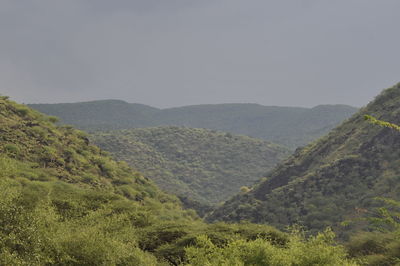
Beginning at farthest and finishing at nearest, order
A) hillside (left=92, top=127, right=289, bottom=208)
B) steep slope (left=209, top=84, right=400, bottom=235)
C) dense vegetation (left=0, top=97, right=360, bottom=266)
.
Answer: hillside (left=92, top=127, right=289, bottom=208), steep slope (left=209, top=84, right=400, bottom=235), dense vegetation (left=0, top=97, right=360, bottom=266)

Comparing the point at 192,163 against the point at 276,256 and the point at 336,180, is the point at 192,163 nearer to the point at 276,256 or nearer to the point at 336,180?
the point at 336,180

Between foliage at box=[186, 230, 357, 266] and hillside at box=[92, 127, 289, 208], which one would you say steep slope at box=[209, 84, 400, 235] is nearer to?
foliage at box=[186, 230, 357, 266]

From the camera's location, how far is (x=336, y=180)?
60406 mm

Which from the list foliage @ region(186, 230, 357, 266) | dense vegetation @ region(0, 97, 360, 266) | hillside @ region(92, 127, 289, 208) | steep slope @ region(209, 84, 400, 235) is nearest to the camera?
foliage @ region(186, 230, 357, 266)

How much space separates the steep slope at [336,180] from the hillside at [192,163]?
5981cm

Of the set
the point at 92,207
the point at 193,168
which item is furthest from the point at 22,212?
the point at 193,168

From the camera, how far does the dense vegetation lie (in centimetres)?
1842

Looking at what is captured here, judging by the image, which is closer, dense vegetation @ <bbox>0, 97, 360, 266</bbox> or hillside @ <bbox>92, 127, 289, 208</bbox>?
dense vegetation @ <bbox>0, 97, 360, 266</bbox>

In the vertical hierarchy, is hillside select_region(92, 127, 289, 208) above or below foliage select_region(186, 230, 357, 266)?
below

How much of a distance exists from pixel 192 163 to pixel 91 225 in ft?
511

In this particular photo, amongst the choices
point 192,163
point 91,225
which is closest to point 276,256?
point 91,225

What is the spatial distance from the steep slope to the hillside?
5981 cm

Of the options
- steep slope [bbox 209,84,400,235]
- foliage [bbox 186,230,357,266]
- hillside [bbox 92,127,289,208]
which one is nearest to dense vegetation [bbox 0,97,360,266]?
foliage [bbox 186,230,357,266]

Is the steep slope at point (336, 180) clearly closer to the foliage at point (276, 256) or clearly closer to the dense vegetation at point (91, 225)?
the dense vegetation at point (91, 225)
